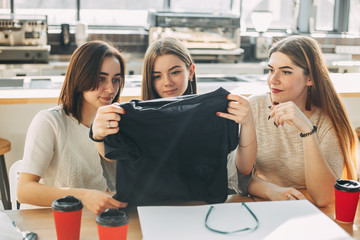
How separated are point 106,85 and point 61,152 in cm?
30

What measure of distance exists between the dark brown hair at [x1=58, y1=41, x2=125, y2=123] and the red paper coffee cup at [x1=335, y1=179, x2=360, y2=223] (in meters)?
0.92

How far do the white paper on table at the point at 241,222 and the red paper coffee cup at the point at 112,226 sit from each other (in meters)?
0.12

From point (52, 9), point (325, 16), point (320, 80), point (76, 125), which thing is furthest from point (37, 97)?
point (325, 16)

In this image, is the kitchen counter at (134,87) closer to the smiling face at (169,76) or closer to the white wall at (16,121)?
the white wall at (16,121)

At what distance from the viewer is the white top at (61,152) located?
1623 mm

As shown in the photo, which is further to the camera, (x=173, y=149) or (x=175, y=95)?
(x=175, y=95)

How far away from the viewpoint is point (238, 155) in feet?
5.30

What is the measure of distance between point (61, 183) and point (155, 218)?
609mm

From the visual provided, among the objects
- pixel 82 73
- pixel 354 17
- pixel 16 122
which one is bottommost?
pixel 16 122

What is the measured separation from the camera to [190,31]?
17.7 ft

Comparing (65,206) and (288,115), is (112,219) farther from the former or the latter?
(288,115)

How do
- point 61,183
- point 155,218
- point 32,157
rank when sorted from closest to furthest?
1. point 155,218
2. point 32,157
3. point 61,183

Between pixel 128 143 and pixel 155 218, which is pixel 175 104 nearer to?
pixel 128 143

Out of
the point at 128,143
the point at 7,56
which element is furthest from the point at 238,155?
the point at 7,56
